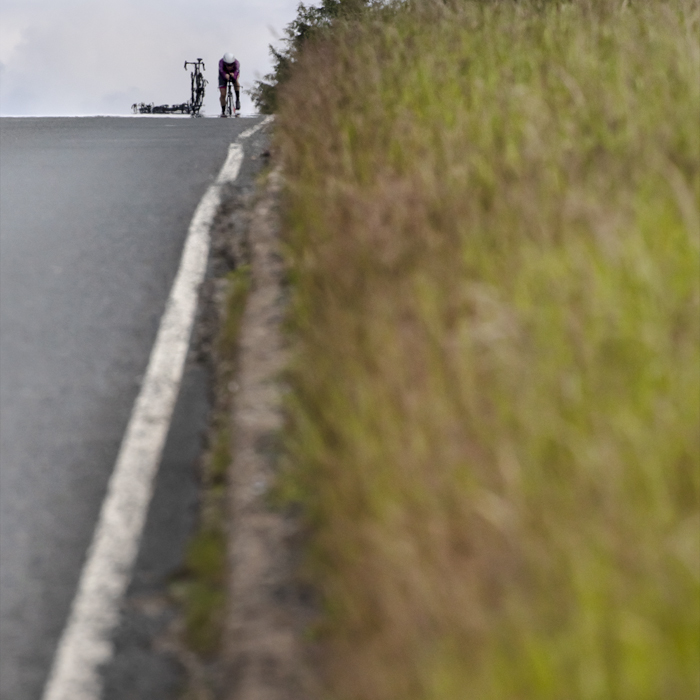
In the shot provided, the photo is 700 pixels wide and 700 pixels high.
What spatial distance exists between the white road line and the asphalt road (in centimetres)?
5

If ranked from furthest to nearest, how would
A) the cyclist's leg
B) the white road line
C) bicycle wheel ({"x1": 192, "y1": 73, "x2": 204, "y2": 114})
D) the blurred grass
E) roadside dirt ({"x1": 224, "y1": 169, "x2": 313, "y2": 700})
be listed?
bicycle wheel ({"x1": 192, "y1": 73, "x2": 204, "y2": 114}) < the cyclist's leg < the white road line < roadside dirt ({"x1": 224, "y1": 169, "x2": 313, "y2": 700}) < the blurred grass

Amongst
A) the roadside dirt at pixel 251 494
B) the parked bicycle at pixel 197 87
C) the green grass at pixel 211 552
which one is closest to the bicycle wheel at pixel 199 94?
the parked bicycle at pixel 197 87

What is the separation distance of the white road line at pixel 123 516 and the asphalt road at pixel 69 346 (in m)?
0.05

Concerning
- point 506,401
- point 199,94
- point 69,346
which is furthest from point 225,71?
point 506,401

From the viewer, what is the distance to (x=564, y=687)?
216cm

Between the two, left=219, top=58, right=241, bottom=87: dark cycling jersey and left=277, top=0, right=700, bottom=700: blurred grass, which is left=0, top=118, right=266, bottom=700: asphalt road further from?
left=219, top=58, right=241, bottom=87: dark cycling jersey

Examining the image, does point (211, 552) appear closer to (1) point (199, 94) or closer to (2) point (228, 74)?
(2) point (228, 74)

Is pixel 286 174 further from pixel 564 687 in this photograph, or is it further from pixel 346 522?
pixel 564 687

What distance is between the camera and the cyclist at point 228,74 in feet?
85.3

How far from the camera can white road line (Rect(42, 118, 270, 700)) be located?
3.57 meters

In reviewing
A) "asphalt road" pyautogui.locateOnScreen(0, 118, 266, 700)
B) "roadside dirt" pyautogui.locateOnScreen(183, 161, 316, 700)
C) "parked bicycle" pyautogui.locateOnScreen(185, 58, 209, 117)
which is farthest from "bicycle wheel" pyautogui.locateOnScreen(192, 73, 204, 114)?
"roadside dirt" pyautogui.locateOnScreen(183, 161, 316, 700)

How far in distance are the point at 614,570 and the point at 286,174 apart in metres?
5.98

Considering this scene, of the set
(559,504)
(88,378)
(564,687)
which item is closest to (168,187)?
(88,378)

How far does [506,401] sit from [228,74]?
78.6 feet
